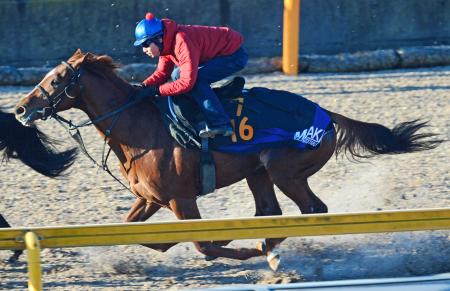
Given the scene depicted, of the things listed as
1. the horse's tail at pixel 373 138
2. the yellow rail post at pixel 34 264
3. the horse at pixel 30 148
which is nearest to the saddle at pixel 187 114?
the horse's tail at pixel 373 138

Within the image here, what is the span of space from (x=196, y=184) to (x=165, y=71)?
86cm

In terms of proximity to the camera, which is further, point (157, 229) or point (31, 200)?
point (31, 200)

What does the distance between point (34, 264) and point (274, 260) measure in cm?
223

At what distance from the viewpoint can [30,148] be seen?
23.9 feet

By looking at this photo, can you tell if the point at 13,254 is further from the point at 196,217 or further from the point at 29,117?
the point at 196,217

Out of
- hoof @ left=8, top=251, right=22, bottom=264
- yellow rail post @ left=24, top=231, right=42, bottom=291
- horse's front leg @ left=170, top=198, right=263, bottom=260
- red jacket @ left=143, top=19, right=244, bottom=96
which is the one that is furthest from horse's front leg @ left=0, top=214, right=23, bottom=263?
yellow rail post @ left=24, top=231, right=42, bottom=291

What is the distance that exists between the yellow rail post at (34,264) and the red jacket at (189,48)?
1.88 meters

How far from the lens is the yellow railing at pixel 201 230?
523 cm

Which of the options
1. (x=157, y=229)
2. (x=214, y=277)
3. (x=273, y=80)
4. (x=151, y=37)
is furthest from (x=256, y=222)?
(x=273, y=80)

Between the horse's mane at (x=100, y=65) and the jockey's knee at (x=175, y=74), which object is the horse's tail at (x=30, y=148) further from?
the jockey's knee at (x=175, y=74)

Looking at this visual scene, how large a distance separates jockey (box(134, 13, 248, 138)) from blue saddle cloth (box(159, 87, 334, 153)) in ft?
0.34

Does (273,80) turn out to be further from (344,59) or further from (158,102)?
(158,102)

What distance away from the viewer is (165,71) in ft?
22.9

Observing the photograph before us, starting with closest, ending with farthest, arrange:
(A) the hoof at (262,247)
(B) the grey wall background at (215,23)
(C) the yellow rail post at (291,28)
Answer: (A) the hoof at (262,247) < (C) the yellow rail post at (291,28) < (B) the grey wall background at (215,23)
